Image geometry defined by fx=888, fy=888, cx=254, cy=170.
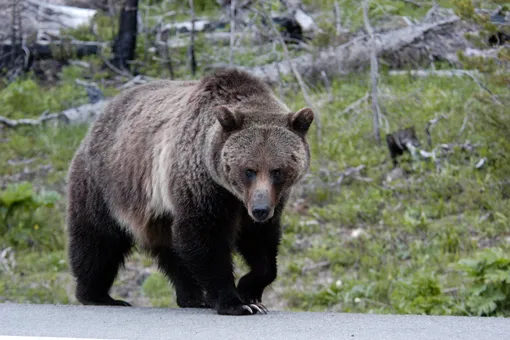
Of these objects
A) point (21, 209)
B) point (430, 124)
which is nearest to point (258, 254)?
point (21, 209)

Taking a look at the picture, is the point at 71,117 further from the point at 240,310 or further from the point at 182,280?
the point at 240,310

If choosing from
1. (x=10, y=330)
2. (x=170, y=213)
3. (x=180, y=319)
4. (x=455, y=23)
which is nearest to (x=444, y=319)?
(x=180, y=319)

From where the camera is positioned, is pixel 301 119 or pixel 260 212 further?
pixel 301 119

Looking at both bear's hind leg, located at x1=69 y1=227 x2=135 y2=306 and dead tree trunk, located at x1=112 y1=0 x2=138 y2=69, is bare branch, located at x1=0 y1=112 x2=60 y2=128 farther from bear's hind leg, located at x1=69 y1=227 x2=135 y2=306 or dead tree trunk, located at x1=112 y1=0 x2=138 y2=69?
bear's hind leg, located at x1=69 y1=227 x2=135 y2=306

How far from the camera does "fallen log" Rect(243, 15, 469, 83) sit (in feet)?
40.0

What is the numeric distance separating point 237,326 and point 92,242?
2.07 metres

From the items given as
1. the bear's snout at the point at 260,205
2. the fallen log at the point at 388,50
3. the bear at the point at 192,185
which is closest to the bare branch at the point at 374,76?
the fallen log at the point at 388,50

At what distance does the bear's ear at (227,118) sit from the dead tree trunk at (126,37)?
819 centimetres

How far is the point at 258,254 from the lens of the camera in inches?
230

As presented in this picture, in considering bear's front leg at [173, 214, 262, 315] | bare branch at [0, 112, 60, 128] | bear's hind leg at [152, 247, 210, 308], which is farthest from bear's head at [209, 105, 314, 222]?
bare branch at [0, 112, 60, 128]

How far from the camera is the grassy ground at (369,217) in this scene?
8383 mm

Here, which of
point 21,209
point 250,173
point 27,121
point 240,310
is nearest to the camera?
point 250,173

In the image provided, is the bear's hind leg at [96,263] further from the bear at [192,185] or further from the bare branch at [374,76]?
the bare branch at [374,76]

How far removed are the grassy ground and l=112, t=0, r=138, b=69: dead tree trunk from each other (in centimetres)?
188
